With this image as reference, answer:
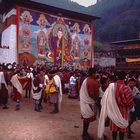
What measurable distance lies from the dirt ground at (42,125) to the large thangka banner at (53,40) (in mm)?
12841

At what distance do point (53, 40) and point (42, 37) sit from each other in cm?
126

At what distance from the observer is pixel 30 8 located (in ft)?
83.5

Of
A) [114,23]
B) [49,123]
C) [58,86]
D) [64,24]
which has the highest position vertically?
[114,23]

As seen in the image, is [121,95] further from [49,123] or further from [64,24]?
[64,24]

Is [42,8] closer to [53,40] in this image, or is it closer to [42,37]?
[42,37]

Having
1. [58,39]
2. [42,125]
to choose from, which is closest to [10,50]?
[58,39]

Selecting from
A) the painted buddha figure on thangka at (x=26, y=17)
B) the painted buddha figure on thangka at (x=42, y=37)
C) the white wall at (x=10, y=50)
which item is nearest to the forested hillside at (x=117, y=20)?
the painted buddha figure on thangka at (x=42, y=37)

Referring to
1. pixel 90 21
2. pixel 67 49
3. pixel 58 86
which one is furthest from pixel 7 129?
pixel 90 21

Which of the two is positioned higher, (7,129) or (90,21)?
(90,21)

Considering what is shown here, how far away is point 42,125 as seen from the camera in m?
9.65

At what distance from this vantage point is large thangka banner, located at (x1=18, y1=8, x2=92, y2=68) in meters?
25.1

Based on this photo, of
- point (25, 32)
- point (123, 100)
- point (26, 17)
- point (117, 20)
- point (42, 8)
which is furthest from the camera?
point (117, 20)

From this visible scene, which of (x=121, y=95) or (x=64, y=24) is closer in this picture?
(x=121, y=95)

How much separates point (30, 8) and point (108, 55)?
1109 centimetres
